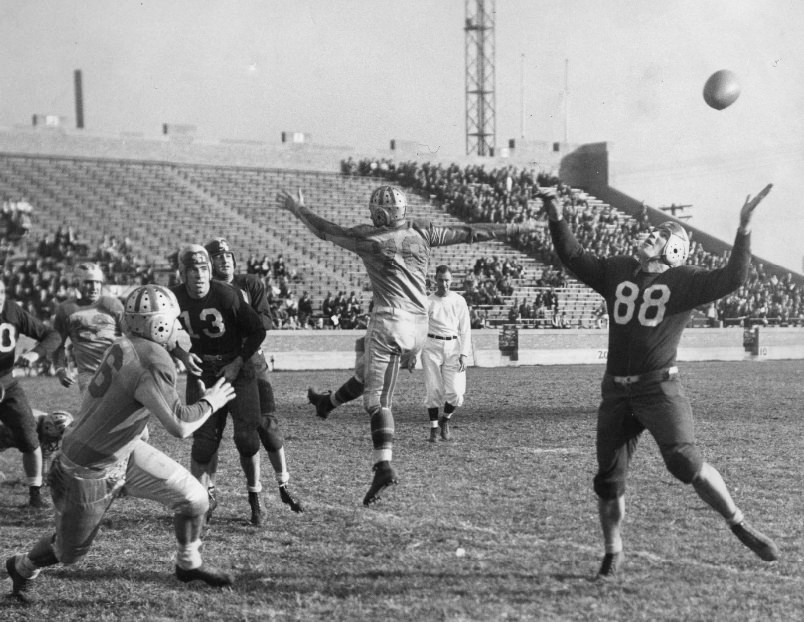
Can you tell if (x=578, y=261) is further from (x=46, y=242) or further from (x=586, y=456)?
(x=46, y=242)

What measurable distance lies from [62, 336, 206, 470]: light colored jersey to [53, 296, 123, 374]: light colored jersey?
411 centimetres

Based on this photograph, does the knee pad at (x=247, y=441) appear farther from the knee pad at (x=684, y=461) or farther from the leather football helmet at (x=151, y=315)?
the knee pad at (x=684, y=461)

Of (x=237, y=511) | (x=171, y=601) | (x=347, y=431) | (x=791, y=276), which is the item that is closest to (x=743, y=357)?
(x=791, y=276)

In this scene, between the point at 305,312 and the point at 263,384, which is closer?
the point at 263,384

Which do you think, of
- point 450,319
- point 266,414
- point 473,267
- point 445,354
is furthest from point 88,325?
point 473,267

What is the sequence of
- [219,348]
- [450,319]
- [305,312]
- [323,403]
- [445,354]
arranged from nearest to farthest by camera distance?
[219,348], [323,403], [445,354], [450,319], [305,312]

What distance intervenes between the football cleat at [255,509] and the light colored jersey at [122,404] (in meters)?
2.20

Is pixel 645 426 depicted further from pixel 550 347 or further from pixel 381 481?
pixel 550 347

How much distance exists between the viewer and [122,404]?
5.26 meters

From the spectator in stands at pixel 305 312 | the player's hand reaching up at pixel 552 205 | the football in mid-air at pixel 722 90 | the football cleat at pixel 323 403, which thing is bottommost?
the spectator in stands at pixel 305 312

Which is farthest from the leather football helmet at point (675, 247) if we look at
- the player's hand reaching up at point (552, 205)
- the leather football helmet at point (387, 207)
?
the leather football helmet at point (387, 207)

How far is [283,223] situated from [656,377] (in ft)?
112

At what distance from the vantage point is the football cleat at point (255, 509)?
7.38 metres

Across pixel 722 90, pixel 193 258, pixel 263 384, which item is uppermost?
pixel 722 90
